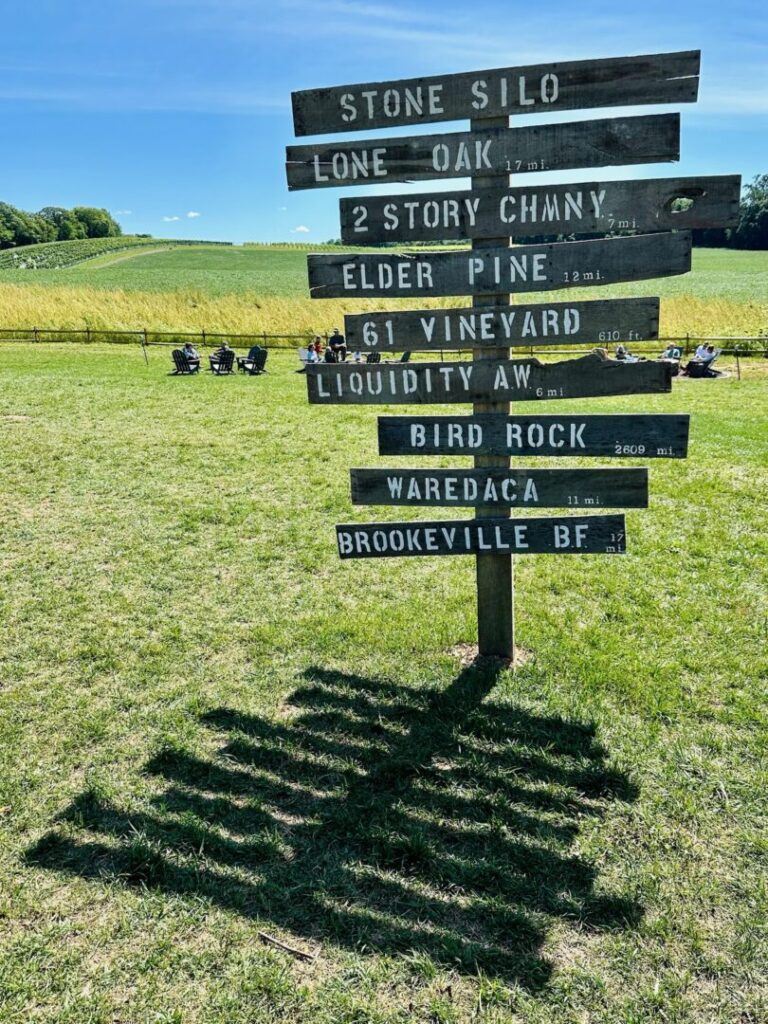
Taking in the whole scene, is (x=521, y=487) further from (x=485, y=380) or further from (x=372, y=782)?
(x=372, y=782)

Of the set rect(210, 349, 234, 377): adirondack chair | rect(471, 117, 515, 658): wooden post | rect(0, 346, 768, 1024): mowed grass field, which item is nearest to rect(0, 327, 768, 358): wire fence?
rect(210, 349, 234, 377): adirondack chair

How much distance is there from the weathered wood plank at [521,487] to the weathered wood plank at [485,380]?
17.4 inches

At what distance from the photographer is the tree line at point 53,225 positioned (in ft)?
375

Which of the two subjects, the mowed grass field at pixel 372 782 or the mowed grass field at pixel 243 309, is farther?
the mowed grass field at pixel 243 309

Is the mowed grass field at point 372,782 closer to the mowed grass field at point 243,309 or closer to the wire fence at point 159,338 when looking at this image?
the wire fence at point 159,338

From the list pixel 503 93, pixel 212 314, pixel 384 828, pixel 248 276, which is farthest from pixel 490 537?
pixel 248 276

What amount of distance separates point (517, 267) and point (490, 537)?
1537 mm

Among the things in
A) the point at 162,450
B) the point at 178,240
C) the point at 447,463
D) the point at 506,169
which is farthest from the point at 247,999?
the point at 178,240

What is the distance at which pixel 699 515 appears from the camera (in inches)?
297

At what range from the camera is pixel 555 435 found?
4.17m

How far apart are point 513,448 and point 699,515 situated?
4.15 meters

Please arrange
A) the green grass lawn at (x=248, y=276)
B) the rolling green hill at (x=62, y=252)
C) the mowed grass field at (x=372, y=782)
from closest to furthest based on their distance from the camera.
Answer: the mowed grass field at (x=372, y=782), the green grass lawn at (x=248, y=276), the rolling green hill at (x=62, y=252)

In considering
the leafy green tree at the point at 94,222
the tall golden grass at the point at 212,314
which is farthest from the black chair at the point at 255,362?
the leafy green tree at the point at 94,222

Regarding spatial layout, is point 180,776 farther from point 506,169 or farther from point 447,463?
point 447,463
